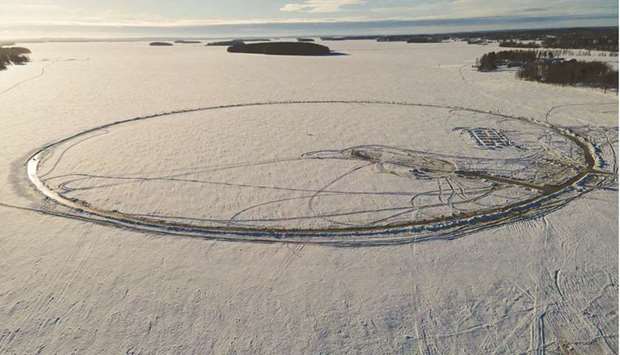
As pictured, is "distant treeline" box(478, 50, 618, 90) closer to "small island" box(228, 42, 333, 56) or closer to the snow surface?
the snow surface

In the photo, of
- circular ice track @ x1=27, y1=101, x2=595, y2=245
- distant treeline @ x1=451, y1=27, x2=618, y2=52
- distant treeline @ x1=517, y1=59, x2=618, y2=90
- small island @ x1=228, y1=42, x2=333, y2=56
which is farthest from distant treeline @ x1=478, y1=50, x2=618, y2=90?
small island @ x1=228, y1=42, x2=333, y2=56

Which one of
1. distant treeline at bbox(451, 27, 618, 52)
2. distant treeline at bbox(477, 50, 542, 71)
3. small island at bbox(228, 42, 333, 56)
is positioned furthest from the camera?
small island at bbox(228, 42, 333, 56)

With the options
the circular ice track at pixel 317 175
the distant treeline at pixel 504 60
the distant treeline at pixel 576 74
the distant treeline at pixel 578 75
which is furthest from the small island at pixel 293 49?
the circular ice track at pixel 317 175

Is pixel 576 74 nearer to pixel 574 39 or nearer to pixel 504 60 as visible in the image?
pixel 504 60

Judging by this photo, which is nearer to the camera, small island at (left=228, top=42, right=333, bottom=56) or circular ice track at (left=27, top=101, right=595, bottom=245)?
circular ice track at (left=27, top=101, right=595, bottom=245)

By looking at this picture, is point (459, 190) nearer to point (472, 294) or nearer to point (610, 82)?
point (472, 294)

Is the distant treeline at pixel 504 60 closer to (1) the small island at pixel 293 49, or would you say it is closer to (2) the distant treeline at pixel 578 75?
(2) the distant treeline at pixel 578 75

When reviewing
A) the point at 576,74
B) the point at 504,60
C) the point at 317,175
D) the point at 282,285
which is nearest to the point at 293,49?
the point at 504,60

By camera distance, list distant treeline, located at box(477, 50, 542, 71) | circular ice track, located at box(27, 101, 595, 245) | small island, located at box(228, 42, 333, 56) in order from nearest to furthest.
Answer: circular ice track, located at box(27, 101, 595, 245) → distant treeline, located at box(477, 50, 542, 71) → small island, located at box(228, 42, 333, 56)

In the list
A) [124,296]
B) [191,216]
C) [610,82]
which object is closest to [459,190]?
[191,216]

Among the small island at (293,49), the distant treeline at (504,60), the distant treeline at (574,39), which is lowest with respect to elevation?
the distant treeline at (574,39)
